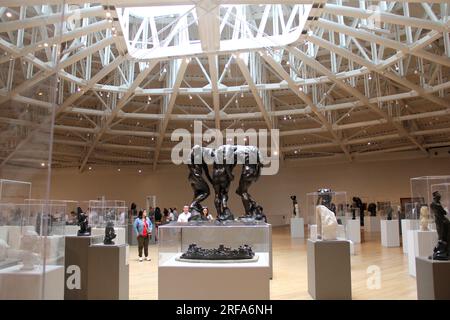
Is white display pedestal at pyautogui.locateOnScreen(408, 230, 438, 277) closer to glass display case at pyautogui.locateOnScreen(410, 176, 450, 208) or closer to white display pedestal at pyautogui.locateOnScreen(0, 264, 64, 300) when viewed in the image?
glass display case at pyautogui.locateOnScreen(410, 176, 450, 208)

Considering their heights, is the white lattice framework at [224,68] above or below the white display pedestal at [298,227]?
above

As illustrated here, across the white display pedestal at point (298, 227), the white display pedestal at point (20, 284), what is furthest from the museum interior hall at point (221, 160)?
the white display pedestal at point (298, 227)

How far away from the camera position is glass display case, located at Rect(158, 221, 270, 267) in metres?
5.66

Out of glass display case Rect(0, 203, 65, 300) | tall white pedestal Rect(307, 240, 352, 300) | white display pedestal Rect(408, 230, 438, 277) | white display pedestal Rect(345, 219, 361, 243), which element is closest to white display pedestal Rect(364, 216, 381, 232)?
white display pedestal Rect(345, 219, 361, 243)

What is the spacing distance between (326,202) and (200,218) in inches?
150

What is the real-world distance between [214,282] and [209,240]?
956 millimetres

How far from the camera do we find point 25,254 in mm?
3826

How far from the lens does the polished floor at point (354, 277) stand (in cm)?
831

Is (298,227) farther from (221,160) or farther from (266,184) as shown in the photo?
(221,160)

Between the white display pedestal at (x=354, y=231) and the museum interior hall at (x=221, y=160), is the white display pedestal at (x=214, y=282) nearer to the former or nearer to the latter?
the museum interior hall at (x=221, y=160)

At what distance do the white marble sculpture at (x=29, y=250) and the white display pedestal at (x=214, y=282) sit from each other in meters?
1.89

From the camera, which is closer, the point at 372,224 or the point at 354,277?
the point at 354,277

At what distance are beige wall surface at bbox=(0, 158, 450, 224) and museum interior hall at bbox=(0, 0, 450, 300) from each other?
112 millimetres

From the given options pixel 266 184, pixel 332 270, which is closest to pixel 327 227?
pixel 332 270
